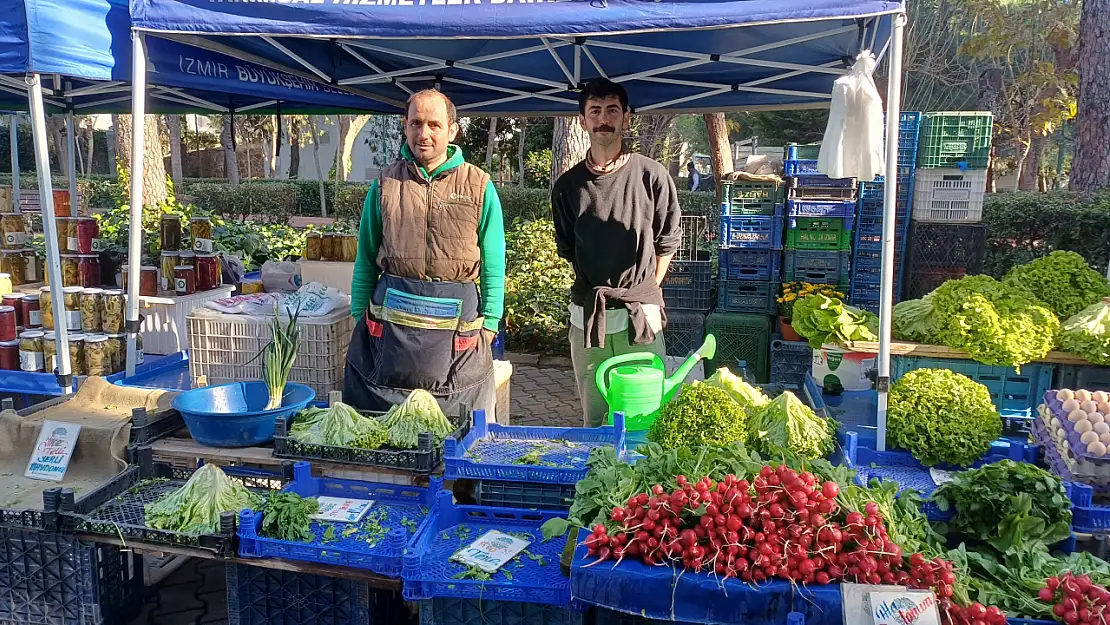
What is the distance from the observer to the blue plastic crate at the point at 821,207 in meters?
6.36

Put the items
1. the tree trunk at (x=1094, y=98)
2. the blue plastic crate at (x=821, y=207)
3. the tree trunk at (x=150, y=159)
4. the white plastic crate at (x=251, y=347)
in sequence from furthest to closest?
1. the tree trunk at (x=150, y=159)
2. the tree trunk at (x=1094, y=98)
3. the blue plastic crate at (x=821, y=207)
4. the white plastic crate at (x=251, y=347)

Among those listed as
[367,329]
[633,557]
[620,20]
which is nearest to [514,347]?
[367,329]

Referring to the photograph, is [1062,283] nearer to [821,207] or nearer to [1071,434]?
[1071,434]

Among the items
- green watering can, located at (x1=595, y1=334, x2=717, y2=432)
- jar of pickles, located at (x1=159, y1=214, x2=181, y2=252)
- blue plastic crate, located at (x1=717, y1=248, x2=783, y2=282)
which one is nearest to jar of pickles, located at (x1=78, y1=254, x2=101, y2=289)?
jar of pickles, located at (x1=159, y1=214, x2=181, y2=252)

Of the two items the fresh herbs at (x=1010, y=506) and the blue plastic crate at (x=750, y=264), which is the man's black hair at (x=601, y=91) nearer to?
the fresh herbs at (x=1010, y=506)

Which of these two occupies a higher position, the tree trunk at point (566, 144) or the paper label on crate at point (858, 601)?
the tree trunk at point (566, 144)

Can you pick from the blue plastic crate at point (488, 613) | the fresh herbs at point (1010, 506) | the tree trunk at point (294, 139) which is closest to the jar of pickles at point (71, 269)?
the blue plastic crate at point (488, 613)

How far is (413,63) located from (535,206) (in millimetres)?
7802

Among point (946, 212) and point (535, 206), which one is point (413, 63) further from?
point (535, 206)

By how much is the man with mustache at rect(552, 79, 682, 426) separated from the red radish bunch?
6.50 feet

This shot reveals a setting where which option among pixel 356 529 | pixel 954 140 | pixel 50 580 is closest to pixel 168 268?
pixel 50 580

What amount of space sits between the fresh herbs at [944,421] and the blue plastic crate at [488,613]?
1617mm

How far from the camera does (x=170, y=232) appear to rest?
5.30 metres

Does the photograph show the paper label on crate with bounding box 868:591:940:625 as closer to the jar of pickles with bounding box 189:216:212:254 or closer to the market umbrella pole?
the market umbrella pole
